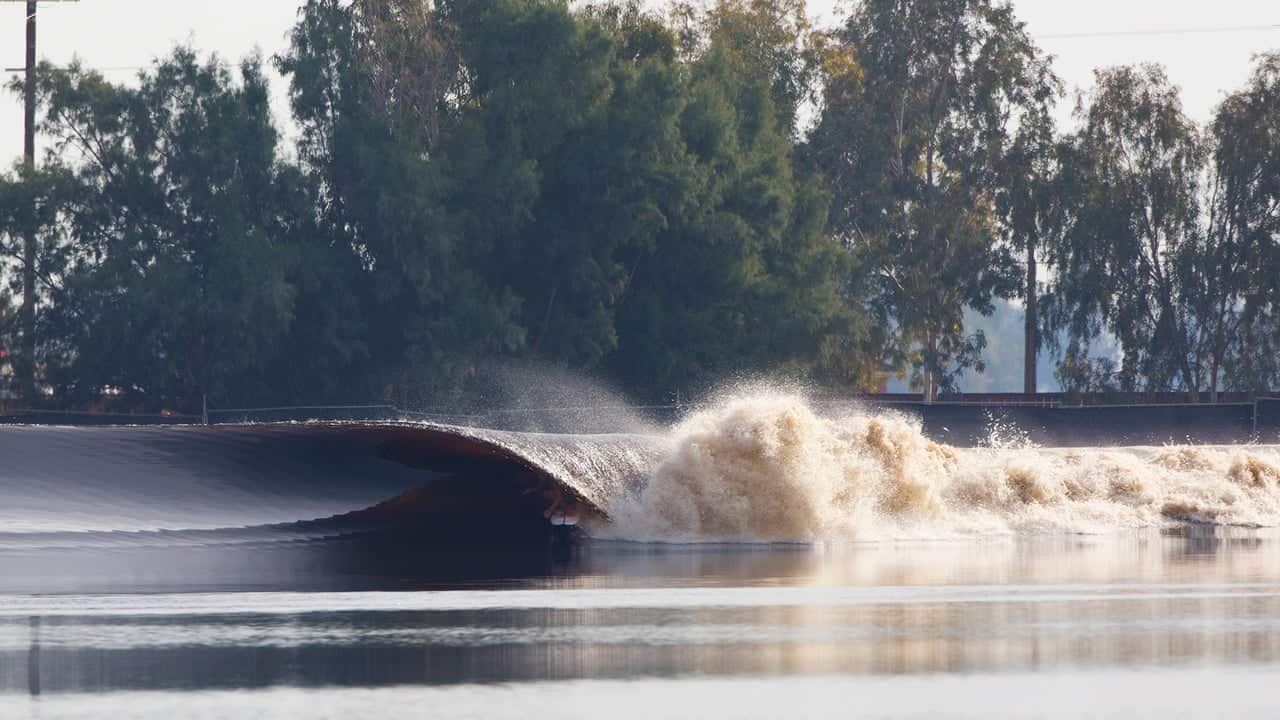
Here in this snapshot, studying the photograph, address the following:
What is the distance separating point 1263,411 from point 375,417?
16867 mm

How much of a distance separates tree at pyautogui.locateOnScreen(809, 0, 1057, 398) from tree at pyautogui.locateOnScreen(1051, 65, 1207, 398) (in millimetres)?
3496

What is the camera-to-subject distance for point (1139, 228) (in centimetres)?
6141

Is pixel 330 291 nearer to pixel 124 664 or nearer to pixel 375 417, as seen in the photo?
pixel 375 417

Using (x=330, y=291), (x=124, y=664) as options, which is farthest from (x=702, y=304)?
(x=124, y=664)

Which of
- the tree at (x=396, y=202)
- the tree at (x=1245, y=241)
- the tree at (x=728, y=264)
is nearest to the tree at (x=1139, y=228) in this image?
the tree at (x=1245, y=241)

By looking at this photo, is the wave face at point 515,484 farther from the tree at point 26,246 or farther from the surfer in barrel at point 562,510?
the tree at point 26,246

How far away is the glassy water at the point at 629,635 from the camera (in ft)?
24.8

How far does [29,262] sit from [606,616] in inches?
1549

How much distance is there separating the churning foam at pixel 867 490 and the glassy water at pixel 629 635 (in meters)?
3.24

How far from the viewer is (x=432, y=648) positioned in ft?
29.9

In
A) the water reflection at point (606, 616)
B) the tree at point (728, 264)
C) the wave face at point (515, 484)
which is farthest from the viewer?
the tree at point (728, 264)

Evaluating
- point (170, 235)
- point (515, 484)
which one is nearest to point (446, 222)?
point (170, 235)

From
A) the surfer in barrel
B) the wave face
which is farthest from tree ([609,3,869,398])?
the surfer in barrel

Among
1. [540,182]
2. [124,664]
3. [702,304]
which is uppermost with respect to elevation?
[540,182]
